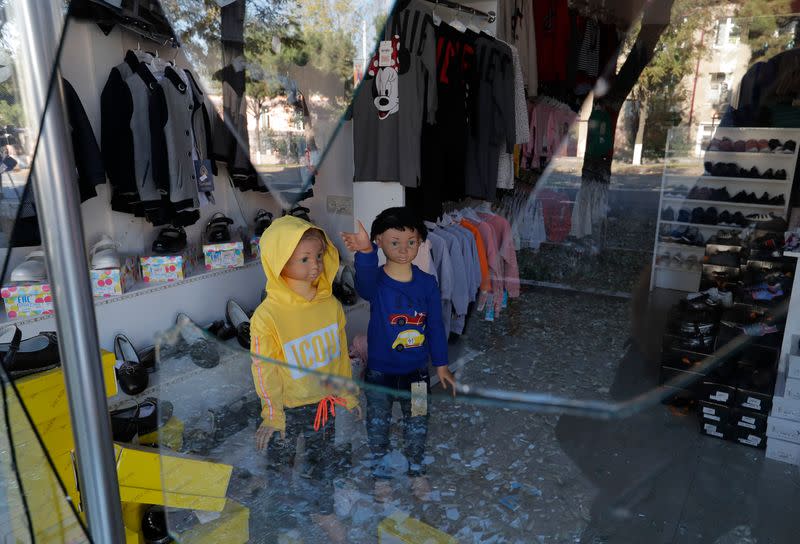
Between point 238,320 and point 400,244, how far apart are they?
2.34 feet

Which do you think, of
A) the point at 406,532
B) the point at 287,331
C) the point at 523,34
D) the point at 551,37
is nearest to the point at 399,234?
the point at 287,331

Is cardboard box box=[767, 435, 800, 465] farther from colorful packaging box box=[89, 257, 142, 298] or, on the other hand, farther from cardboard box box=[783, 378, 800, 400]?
colorful packaging box box=[89, 257, 142, 298]

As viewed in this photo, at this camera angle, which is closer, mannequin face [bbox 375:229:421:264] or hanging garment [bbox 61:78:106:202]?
mannequin face [bbox 375:229:421:264]

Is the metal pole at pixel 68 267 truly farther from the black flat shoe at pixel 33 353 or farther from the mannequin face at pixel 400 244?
the mannequin face at pixel 400 244

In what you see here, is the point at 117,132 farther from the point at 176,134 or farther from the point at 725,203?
the point at 725,203

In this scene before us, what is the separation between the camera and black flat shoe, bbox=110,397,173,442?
100 centimetres

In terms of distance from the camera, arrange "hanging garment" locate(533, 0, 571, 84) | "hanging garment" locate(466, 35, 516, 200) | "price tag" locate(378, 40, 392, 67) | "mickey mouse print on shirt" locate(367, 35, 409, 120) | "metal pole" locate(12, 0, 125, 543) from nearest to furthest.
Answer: "metal pole" locate(12, 0, 125, 543)
"price tag" locate(378, 40, 392, 67)
"mickey mouse print on shirt" locate(367, 35, 409, 120)
"hanging garment" locate(466, 35, 516, 200)
"hanging garment" locate(533, 0, 571, 84)

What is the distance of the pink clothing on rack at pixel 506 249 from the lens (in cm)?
192

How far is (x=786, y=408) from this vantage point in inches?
52.6

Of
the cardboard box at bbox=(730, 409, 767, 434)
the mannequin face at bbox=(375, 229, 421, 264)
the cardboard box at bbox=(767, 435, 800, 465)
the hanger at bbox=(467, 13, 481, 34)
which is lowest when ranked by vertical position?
the cardboard box at bbox=(767, 435, 800, 465)

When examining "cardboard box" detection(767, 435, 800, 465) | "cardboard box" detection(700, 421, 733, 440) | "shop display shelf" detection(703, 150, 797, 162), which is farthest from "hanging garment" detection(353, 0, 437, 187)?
"shop display shelf" detection(703, 150, 797, 162)

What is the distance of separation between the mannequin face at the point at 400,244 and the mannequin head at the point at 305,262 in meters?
0.15

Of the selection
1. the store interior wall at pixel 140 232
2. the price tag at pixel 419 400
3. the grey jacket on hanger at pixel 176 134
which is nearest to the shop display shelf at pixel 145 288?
the store interior wall at pixel 140 232

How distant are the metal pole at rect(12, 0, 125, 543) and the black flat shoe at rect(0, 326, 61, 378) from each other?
519mm
